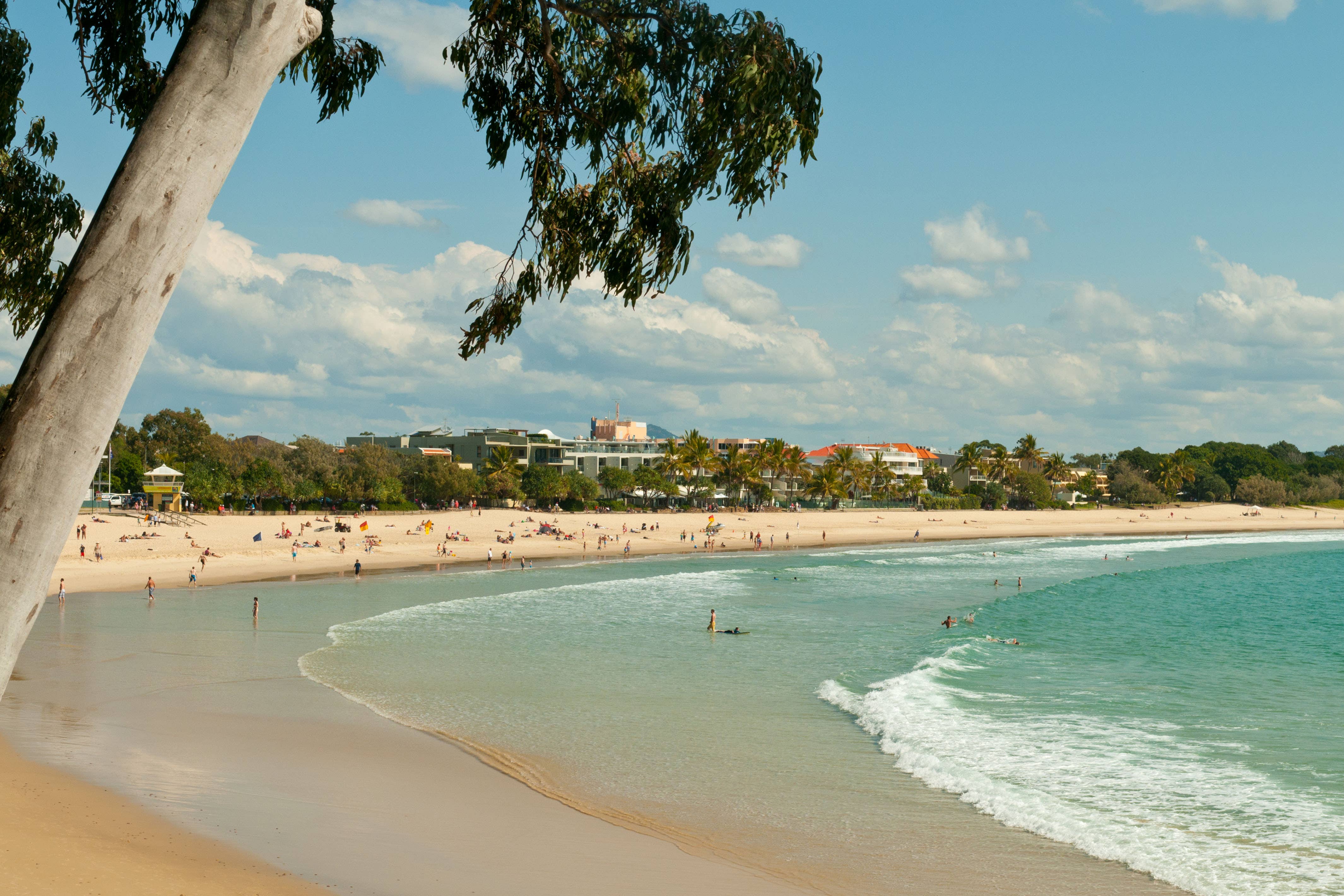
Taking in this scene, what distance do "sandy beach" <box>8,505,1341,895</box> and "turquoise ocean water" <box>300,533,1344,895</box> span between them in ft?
2.75

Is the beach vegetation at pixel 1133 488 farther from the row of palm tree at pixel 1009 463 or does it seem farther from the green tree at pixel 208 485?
the green tree at pixel 208 485

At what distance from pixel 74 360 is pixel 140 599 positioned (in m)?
36.9

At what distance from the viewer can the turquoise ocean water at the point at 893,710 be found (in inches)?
506

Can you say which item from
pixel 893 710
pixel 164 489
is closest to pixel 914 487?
pixel 164 489

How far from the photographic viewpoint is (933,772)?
1527 cm

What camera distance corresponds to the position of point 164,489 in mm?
67875

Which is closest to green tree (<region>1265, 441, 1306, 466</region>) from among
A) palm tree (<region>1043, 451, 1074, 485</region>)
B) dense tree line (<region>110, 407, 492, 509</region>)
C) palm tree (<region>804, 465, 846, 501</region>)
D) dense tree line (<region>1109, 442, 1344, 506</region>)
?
dense tree line (<region>1109, 442, 1344, 506</region>)

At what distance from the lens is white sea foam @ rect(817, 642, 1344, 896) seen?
11.8m

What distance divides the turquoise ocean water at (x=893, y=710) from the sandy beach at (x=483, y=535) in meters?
9.78

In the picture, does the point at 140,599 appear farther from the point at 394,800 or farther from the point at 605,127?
the point at 605,127

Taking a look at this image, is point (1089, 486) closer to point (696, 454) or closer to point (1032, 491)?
point (1032, 491)

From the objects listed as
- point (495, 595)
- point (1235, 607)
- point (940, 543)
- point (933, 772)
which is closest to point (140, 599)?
point (495, 595)

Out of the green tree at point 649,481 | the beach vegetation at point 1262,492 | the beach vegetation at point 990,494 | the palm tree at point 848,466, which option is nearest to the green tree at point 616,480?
the green tree at point 649,481

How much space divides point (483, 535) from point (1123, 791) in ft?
183
